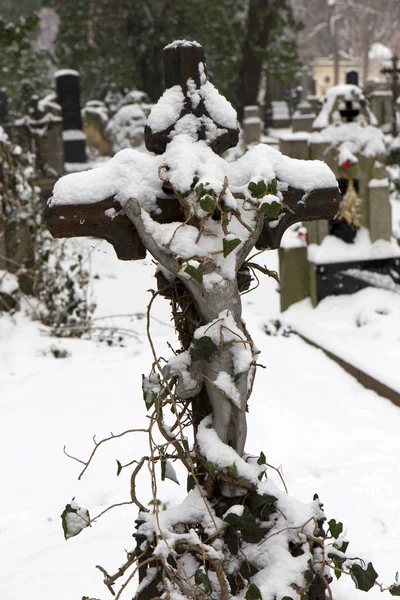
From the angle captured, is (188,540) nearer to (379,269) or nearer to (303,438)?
(303,438)

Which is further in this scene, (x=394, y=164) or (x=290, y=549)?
(x=394, y=164)

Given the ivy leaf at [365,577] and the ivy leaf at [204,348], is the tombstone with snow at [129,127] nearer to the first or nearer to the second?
the ivy leaf at [204,348]

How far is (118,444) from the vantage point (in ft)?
12.4

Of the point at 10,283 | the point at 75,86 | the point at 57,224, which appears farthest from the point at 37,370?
the point at 75,86

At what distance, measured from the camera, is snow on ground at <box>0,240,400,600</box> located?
2.75 metres

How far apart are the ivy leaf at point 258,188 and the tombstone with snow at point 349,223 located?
4416 mm

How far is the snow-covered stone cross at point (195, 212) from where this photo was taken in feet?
6.21

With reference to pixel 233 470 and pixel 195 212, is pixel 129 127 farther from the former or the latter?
pixel 233 470

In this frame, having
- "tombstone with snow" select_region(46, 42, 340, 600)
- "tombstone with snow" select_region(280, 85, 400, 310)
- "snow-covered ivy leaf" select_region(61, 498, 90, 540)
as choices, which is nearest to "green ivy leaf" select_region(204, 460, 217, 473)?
"tombstone with snow" select_region(46, 42, 340, 600)

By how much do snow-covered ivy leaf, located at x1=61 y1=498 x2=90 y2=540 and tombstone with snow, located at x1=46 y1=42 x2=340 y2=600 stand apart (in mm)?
161

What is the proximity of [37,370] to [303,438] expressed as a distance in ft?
6.41

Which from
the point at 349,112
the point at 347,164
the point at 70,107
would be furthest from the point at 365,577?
the point at 70,107

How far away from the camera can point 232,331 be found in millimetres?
1887

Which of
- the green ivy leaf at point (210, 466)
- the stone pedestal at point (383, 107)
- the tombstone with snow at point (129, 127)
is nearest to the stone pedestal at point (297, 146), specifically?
the green ivy leaf at point (210, 466)
